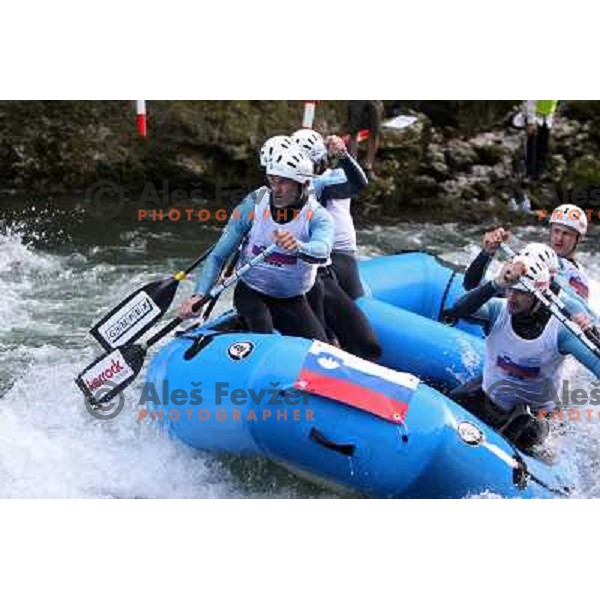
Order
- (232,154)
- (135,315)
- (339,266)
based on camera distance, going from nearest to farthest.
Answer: (135,315) < (339,266) < (232,154)

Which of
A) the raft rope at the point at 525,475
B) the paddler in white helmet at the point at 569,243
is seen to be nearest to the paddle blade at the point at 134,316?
the paddler in white helmet at the point at 569,243

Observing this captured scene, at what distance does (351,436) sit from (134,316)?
1.95 m

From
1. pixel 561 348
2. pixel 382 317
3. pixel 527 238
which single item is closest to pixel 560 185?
pixel 527 238

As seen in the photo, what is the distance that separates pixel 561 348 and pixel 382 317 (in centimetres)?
143

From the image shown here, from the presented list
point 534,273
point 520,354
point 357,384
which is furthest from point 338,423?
point 534,273

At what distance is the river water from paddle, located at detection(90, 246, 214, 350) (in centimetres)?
48

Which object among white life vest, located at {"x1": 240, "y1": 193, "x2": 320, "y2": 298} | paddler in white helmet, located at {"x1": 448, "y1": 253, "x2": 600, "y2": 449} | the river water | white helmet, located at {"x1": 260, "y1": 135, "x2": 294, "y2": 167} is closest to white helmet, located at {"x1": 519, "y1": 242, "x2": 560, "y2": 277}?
paddler in white helmet, located at {"x1": 448, "y1": 253, "x2": 600, "y2": 449}

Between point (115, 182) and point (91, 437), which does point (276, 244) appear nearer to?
point (91, 437)

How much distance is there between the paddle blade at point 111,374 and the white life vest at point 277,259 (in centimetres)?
84

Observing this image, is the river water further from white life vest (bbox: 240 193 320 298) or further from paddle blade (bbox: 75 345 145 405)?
white life vest (bbox: 240 193 320 298)

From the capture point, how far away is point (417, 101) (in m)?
13.7

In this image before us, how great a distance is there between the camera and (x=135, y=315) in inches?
274

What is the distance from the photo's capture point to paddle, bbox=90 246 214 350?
6.92m

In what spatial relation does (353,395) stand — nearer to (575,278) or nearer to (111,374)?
(111,374)
